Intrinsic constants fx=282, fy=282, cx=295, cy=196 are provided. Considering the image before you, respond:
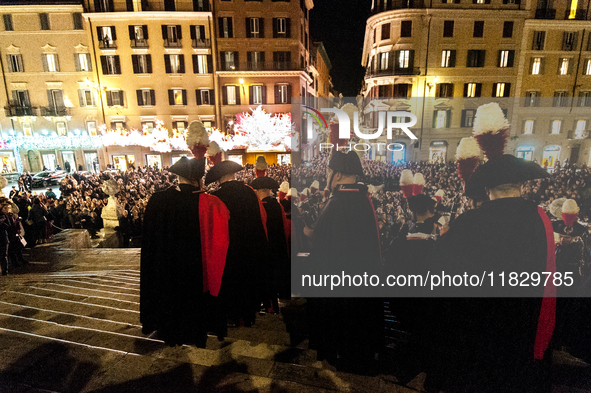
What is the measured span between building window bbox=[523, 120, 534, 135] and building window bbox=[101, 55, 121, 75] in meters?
35.0

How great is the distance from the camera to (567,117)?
76.2 feet

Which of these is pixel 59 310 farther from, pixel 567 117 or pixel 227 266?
pixel 567 117

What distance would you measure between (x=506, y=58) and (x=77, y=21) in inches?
1427

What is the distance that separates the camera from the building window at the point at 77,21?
24.2 meters

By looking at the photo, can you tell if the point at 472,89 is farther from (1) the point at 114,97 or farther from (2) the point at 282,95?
(1) the point at 114,97

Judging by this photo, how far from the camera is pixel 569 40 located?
2275 centimetres

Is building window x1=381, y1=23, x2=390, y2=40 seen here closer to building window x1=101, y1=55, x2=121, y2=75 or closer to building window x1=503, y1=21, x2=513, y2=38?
building window x1=503, y1=21, x2=513, y2=38

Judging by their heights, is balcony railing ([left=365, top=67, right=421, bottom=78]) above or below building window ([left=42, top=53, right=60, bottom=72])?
below

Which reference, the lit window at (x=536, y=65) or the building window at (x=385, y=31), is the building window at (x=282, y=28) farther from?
the lit window at (x=536, y=65)

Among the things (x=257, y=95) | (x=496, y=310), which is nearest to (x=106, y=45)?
(x=257, y=95)

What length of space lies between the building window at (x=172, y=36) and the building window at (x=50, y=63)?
983cm

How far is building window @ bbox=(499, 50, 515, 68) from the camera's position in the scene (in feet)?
75.4

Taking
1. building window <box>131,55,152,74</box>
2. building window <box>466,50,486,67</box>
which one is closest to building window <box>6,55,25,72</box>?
building window <box>131,55,152,74</box>

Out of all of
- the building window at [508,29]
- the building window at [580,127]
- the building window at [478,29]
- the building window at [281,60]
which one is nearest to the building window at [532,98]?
the building window at [580,127]
